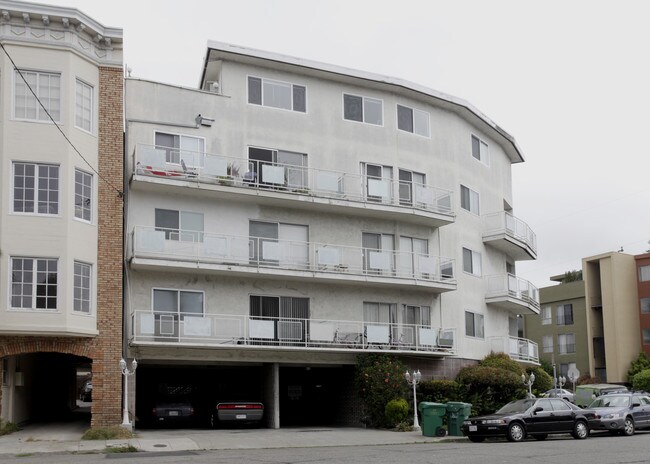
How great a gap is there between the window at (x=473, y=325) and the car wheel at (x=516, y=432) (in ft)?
38.6

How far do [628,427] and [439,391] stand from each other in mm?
7262

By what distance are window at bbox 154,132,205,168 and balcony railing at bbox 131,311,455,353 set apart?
18.1 ft

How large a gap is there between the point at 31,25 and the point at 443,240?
18.5 metres

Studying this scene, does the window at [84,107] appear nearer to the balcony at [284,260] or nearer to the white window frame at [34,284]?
the balcony at [284,260]

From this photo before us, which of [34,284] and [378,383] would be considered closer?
[34,284]

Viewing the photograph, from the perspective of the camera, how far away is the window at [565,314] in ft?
234

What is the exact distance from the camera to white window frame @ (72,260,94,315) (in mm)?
26953

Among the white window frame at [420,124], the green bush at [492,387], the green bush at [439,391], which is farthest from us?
the white window frame at [420,124]

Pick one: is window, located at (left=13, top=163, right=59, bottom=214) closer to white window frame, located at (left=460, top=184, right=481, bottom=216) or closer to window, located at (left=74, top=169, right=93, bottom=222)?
window, located at (left=74, top=169, right=93, bottom=222)

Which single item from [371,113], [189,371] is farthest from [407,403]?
[371,113]

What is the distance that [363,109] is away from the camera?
116 ft

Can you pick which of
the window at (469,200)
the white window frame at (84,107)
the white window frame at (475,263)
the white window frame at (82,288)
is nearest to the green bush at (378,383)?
the white window frame at (475,263)

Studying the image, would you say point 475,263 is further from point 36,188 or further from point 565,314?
point 565,314

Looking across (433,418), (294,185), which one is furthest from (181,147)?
(433,418)
